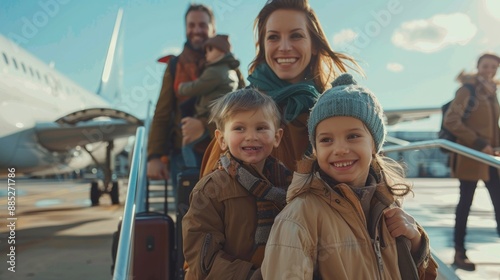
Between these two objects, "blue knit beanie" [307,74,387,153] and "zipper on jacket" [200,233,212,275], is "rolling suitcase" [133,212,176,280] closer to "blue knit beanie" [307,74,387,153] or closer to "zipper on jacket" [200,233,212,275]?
"zipper on jacket" [200,233,212,275]

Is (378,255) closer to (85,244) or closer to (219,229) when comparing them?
(219,229)

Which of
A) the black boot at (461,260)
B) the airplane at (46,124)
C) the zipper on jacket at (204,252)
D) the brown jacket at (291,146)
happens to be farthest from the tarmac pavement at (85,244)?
the zipper on jacket at (204,252)

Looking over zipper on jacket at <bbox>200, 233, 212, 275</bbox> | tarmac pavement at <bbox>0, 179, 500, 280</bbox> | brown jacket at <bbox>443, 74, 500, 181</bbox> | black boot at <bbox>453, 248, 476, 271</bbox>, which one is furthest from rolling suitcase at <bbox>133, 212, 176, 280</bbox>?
brown jacket at <bbox>443, 74, 500, 181</bbox>

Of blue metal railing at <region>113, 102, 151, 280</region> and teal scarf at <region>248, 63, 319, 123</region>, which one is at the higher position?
teal scarf at <region>248, 63, 319, 123</region>

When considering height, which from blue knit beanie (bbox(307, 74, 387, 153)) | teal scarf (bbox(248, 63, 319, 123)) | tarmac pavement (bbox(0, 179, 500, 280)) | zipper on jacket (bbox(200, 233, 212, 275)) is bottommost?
tarmac pavement (bbox(0, 179, 500, 280))

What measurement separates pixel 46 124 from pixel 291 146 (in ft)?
25.2

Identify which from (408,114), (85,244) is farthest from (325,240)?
(408,114)

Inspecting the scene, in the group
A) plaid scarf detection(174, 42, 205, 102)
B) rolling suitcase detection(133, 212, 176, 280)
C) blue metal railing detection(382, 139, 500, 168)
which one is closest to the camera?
rolling suitcase detection(133, 212, 176, 280)

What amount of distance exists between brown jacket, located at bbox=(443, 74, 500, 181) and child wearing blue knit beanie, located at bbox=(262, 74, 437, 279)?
7.93 ft

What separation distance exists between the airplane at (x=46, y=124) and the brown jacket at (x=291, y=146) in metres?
6.05

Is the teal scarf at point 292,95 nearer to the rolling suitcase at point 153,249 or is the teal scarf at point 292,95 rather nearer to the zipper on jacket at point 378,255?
the zipper on jacket at point 378,255

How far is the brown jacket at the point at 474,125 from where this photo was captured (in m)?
3.61

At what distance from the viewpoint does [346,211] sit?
1339 mm

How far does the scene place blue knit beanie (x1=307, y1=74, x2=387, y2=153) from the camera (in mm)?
1389
